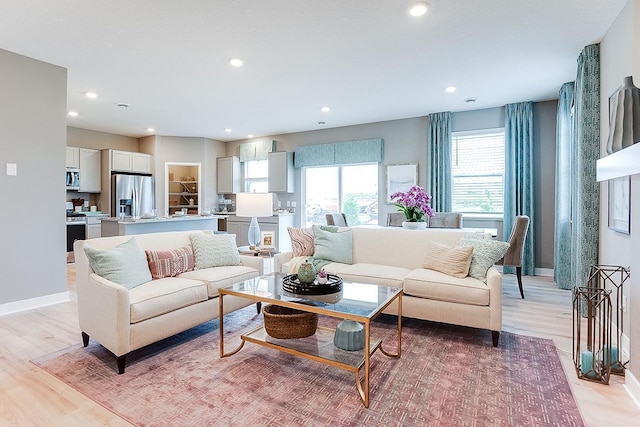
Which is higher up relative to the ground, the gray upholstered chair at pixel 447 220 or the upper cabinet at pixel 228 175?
the upper cabinet at pixel 228 175

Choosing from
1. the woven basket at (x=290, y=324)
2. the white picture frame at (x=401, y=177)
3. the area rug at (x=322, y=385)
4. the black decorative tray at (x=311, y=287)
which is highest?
the white picture frame at (x=401, y=177)

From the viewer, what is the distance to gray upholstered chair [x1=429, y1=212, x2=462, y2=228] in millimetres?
5012

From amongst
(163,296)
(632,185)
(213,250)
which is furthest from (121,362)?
(632,185)

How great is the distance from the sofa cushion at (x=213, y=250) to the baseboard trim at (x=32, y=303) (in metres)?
1.81

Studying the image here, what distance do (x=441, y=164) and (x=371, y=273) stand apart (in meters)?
3.40

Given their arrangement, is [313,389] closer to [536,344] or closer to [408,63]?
[536,344]

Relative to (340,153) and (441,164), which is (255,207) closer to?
(340,153)

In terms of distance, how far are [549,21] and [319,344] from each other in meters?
3.20

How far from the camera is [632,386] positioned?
1998mm

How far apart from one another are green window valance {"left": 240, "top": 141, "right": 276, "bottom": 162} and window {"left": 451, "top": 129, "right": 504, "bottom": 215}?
3851 mm

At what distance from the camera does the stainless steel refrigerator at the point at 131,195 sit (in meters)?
7.11

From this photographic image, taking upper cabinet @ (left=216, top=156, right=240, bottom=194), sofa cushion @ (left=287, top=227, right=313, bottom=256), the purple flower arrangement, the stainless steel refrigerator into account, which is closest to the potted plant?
the purple flower arrangement

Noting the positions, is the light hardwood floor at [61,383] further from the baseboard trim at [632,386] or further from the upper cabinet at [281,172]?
the upper cabinet at [281,172]

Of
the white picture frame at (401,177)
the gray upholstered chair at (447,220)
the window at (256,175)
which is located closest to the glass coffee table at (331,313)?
the gray upholstered chair at (447,220)
